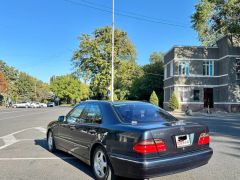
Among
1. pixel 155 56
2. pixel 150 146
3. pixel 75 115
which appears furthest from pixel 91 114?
pixel 155 56

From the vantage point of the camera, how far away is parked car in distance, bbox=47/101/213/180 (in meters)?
5.41

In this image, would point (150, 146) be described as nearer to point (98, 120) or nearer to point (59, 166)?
point (98, 120)

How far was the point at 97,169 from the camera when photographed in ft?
21.0

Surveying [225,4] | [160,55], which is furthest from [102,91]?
[160,55]

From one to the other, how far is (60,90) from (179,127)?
102 metres

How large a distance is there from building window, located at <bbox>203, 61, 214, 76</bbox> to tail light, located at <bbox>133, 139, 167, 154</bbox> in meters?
39.2

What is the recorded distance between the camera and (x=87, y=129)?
6.86 metres

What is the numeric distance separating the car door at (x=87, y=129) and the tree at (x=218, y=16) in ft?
100

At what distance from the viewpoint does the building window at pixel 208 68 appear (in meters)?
43.0

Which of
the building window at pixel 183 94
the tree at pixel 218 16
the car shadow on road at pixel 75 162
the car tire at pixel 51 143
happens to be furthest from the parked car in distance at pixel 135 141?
the building window at pixel 183 94

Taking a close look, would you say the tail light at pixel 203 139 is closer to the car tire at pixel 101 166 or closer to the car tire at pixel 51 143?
the car tire at pixel 101 166

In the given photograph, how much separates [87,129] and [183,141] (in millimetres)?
2047

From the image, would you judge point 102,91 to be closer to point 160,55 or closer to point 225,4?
point 225,4

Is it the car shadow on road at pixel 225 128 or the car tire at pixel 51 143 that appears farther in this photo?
the car shadow on road at pixel 225 128
